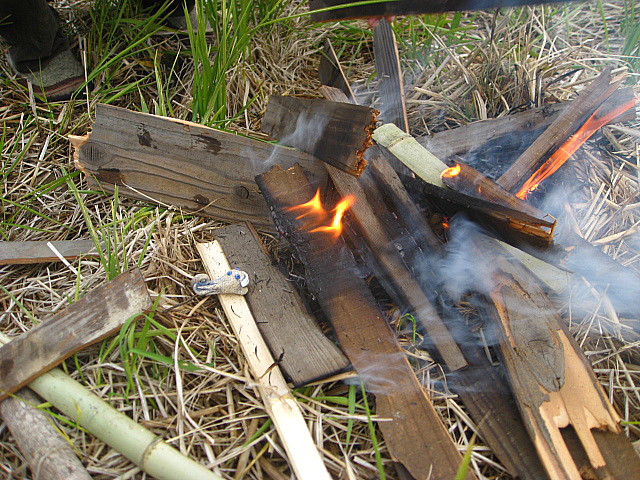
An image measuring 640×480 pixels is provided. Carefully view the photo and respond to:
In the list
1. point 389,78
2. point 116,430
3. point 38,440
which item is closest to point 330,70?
point 389,78

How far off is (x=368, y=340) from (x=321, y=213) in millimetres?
600

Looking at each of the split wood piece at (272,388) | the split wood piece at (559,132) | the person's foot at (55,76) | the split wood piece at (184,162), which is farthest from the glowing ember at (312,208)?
the person's foot at (55,76)

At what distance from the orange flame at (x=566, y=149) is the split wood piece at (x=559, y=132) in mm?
30

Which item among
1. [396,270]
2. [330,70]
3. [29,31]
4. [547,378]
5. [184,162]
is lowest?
[547,378]

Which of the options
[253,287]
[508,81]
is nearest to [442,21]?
[508,81]

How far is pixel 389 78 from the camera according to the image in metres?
2.65

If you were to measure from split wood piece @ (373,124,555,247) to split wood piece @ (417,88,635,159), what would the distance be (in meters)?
0.23

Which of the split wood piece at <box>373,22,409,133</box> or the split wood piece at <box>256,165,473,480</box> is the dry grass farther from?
the split wood piece at <box>373,22,409,133</box>

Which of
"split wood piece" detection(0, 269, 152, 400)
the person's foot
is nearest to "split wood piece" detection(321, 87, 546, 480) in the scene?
"split wood piece" detection(0, 269, 152, 400)

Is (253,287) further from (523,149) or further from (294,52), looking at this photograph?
(294,52)

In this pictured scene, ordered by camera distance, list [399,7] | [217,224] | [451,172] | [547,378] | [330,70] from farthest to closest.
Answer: [330,70] → [399,7] → [217,224] → [451,172] → [547,378]

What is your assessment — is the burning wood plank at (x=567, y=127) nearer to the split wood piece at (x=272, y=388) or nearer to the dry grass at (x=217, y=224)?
the dry grass at (x=217, y=224)

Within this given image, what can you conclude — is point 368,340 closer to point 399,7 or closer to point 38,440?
point 38,440

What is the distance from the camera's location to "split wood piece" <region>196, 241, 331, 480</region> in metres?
1.48
